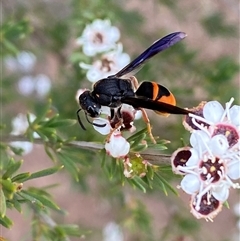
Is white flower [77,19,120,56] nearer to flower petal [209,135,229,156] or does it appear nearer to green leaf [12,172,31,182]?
green leaf [12,172,31,182]

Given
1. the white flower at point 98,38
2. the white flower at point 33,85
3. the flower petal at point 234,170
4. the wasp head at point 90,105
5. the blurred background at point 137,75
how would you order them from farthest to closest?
1. the white flower at point 33,85
2. the blurred background at point 137,75
3. the white flower at point 98,38
4. the wasp head at point 90,105
5. the flower petal at point 234,170

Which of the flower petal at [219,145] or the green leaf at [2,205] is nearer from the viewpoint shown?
the flower petal at [219,145]

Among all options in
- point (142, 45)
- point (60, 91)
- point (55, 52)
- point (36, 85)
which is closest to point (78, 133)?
point (60, 91)

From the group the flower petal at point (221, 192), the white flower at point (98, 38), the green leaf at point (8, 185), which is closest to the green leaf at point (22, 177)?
the green leaf at point (8, 185)

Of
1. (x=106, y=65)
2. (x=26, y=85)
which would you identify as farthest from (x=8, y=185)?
(x=26, y=85)

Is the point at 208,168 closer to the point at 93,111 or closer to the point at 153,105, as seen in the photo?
the point at 153,105

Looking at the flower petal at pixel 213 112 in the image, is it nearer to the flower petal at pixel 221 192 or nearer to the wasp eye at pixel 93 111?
the flower petal at pixel 221 192

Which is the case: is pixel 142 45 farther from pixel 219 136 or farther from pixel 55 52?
pixel 219 136
